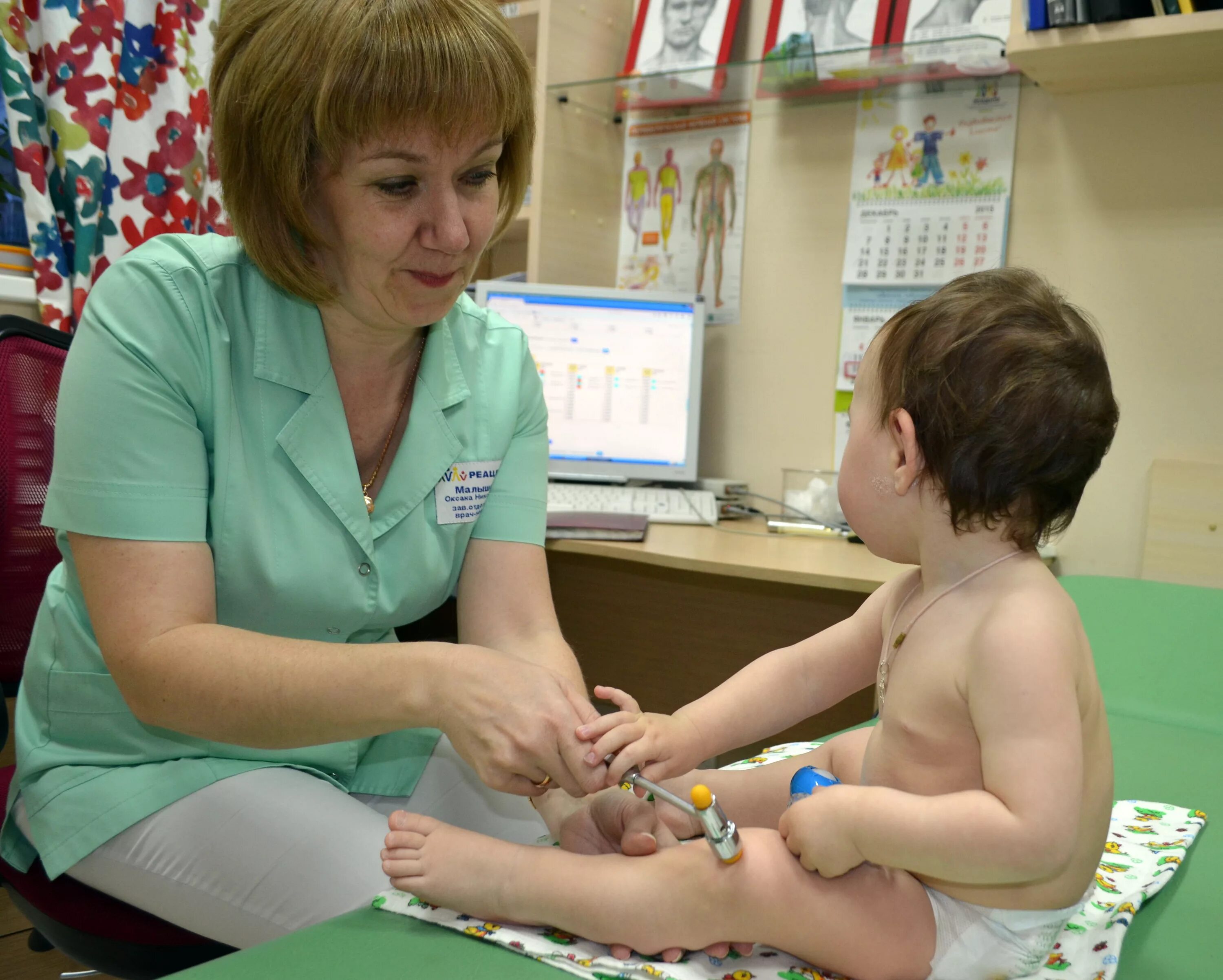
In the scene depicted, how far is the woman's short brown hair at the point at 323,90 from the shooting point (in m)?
0.94

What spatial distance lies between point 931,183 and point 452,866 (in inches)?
71.0

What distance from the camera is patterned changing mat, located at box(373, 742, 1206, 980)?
71 cm

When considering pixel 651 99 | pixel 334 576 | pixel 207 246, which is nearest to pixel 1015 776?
pixel 334 576

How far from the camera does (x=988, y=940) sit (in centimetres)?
74

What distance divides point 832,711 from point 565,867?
4.70 ft

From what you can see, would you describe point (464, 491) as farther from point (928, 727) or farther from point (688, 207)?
point (688, 207)

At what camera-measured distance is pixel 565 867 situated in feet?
2.50

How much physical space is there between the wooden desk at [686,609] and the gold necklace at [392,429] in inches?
25.3

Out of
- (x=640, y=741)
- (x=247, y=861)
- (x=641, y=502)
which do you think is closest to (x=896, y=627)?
(x=640, y=741)

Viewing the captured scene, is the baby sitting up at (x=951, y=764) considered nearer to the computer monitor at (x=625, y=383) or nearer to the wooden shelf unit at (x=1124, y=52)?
the wooden shelf unit at (x=1124, y=52)

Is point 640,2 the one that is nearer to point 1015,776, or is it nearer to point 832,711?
point 832,711

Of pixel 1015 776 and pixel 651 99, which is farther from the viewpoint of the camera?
pixel 651 99

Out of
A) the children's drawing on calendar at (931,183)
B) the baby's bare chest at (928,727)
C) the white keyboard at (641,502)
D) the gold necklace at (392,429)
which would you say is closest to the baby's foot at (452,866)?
the baby's bare chest at (928,727)

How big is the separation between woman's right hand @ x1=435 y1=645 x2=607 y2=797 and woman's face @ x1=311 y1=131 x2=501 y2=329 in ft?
1.30
